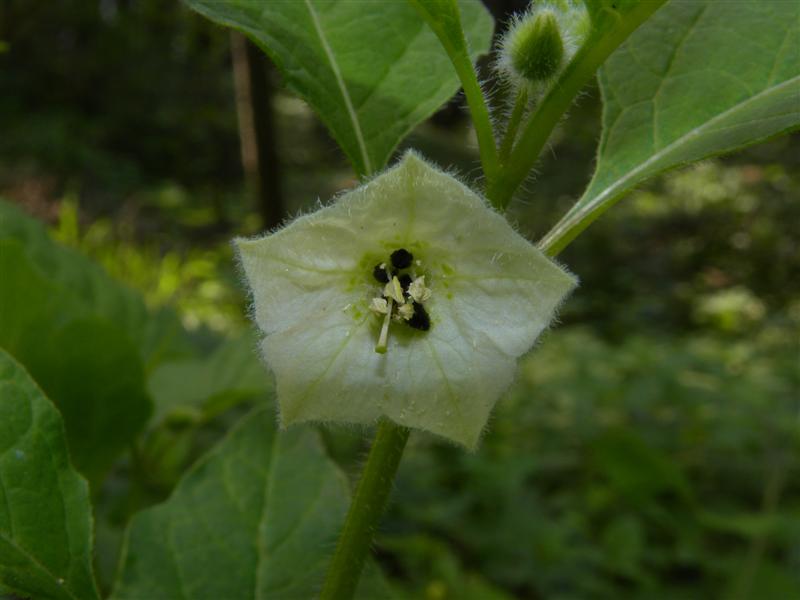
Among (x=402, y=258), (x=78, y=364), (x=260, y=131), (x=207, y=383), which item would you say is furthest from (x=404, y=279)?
(x=260, y=131)

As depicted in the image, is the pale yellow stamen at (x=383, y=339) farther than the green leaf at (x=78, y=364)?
No

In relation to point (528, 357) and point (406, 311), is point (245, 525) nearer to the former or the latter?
point (406, 311)

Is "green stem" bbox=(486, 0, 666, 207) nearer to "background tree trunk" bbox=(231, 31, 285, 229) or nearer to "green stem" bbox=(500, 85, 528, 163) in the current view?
"green stem" bbox=(500, 85, 528, 163)

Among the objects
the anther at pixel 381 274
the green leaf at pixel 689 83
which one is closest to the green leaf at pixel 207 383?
the anther at pixel 381 274

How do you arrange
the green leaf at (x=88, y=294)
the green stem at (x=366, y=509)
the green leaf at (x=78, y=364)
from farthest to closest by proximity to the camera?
the green leaf at (x=88, y=294)
the green leaf at (x=78, y=364)
the green stem at (x=366, y=509)

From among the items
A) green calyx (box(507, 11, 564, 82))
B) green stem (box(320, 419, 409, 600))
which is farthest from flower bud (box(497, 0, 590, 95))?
green stem (box(320, 419, 409, 600))

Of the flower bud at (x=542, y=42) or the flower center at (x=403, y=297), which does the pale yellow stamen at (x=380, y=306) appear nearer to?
the flower center at (x=403, y=297)
